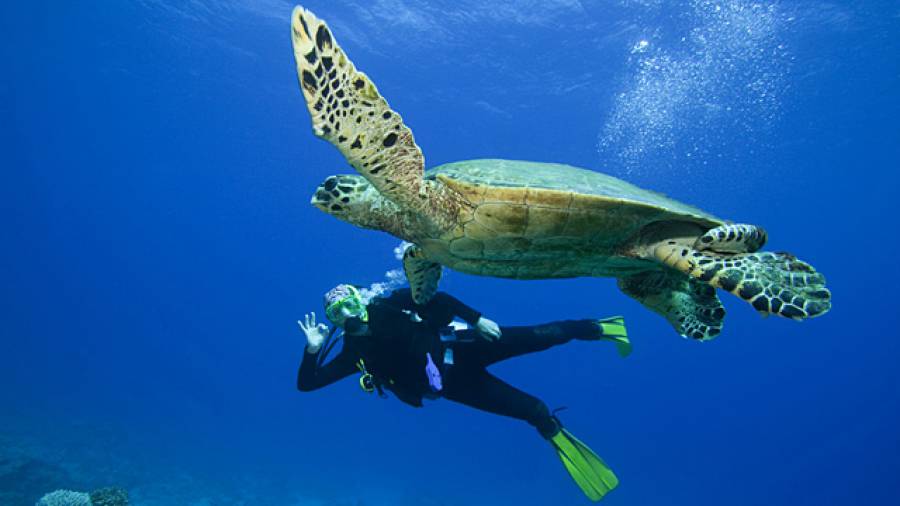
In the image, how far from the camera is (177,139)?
1555 inches

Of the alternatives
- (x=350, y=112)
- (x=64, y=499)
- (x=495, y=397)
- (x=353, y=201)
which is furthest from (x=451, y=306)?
(x=64, y=499)

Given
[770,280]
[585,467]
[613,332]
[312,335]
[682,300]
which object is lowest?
[585,467]

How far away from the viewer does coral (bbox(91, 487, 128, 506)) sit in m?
7.48

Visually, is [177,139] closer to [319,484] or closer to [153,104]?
[153,104]

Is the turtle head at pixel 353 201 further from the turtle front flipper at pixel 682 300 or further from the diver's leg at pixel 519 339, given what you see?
the diver's leg at pixel 519 339

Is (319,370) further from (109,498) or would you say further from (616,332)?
(109,498)

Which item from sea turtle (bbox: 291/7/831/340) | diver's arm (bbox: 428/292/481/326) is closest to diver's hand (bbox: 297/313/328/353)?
diver's arm (bbox: 428/292/481/326)

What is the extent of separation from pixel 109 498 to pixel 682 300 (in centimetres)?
983

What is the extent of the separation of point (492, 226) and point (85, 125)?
53914 mm

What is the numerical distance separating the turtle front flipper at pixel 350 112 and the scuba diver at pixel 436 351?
261cm

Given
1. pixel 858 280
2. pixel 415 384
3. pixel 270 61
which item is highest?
pixel 858 280

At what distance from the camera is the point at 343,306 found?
5.12 meters

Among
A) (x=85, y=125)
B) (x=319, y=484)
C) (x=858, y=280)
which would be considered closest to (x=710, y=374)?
(x=858, y=280)

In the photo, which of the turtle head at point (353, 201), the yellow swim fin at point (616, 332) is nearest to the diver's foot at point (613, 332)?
the yellow swim fin at point (616, 332)
